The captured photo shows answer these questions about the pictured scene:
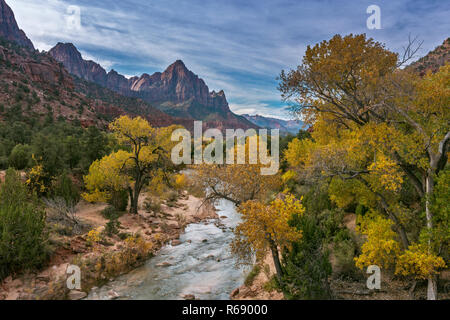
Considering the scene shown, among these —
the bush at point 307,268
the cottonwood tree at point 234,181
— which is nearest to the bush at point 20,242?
the cottonwood tree at point 234,181

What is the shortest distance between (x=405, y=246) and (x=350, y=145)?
4.45 meters

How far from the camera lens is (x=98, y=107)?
8044 centimetres

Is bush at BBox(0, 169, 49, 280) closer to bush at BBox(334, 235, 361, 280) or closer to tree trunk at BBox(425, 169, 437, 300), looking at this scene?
bush at BBox(334, 235, 361, 280)

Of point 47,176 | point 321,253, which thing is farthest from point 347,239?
point 47,176

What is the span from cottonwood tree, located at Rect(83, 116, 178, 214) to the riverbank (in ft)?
4.96

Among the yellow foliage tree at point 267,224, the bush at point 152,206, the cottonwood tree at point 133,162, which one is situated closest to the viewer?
the yellow foliage tree at point 267,224

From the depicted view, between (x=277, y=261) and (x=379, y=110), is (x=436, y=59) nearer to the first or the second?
(x=379, y=110)

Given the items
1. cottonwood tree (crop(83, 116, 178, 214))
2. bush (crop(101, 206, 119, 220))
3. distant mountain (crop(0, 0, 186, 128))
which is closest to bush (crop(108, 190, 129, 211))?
cottonwood tree (crop(83, 116, 178, 214))

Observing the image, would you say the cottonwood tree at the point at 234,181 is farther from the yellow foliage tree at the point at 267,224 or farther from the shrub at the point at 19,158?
the shrub at the point at 19,158

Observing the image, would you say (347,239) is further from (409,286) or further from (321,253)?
(321,253)

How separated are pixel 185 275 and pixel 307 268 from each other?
634 cm

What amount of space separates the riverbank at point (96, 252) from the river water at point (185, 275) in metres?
0.65

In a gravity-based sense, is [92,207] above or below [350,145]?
below

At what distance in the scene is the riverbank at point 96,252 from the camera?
360 inches
